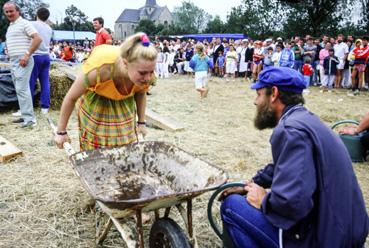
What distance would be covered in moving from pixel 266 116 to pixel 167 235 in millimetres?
921

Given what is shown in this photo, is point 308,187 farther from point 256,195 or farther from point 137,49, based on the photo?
point 137,49

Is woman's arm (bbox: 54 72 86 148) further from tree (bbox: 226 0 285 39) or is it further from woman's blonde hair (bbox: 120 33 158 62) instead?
tree (bbox: 226 0 285 39)

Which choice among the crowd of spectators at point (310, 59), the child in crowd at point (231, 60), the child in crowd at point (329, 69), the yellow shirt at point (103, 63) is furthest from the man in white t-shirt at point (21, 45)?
the child in crowd at point (231, 60)

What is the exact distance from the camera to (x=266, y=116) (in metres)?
2.05

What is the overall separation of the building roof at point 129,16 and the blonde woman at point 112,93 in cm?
10716

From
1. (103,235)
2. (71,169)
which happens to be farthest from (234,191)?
(71,169)

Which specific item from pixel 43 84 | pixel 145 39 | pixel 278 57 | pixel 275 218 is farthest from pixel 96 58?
pixel 278 57

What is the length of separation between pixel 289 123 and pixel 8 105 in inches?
260

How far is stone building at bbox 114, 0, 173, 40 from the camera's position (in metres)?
102

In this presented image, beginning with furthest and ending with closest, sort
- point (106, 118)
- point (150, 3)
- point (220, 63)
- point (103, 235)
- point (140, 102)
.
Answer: point (150, 3) < point (220, 63) < point (140, 102) < point (106, 118) < point (103, 235)

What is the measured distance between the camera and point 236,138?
19.0 feet

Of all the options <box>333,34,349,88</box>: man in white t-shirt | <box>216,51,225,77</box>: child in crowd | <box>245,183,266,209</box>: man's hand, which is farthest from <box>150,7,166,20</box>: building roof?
<box>245,183,266,209</box>: man's hand

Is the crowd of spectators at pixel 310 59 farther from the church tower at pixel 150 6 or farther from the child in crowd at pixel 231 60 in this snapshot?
the church tower at pixel 150 6

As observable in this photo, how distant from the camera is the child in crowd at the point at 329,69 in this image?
11453mm
